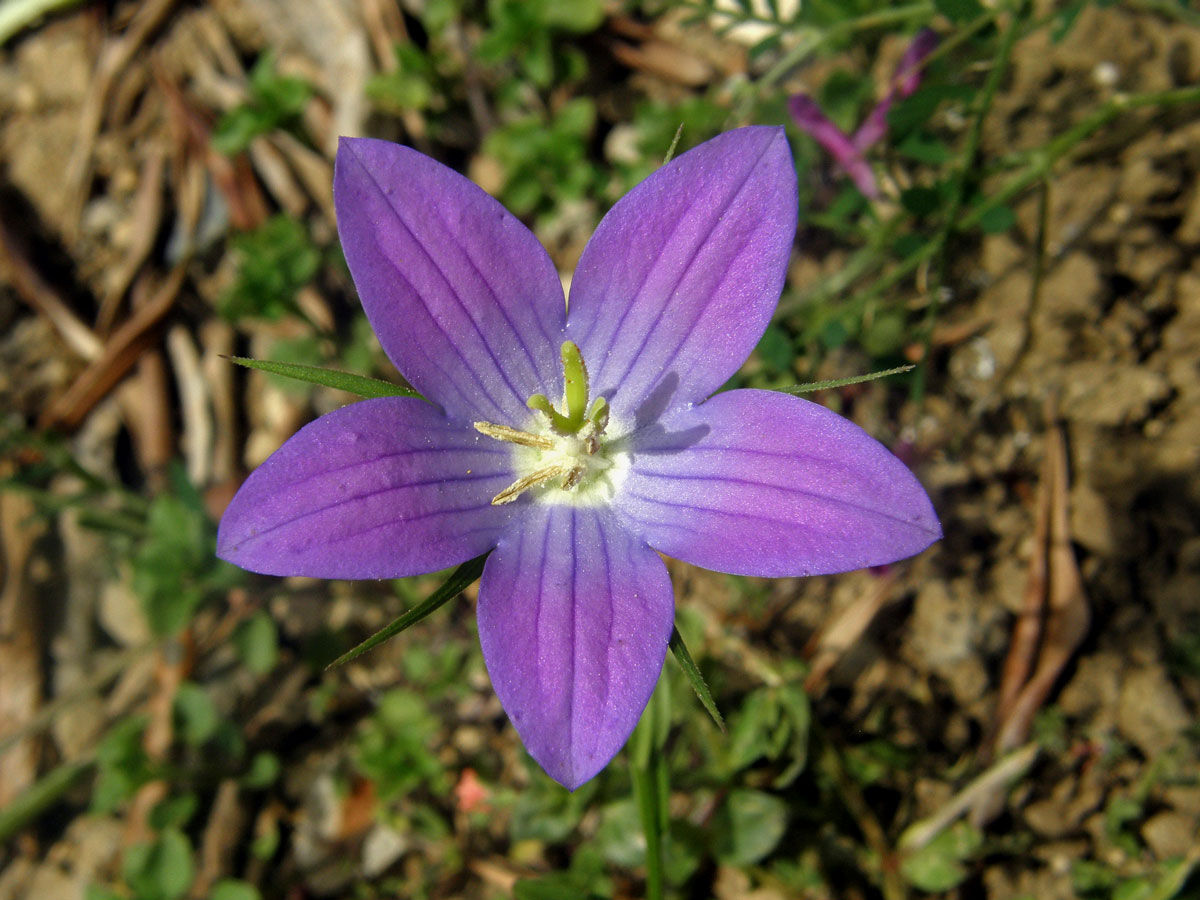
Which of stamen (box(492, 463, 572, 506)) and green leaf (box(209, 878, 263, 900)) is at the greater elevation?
stamen (box(492, 463, 572, 506))

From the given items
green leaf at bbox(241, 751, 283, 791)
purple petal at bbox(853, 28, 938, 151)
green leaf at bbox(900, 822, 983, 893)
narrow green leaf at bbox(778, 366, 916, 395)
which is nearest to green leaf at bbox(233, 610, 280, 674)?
green leaf at bbox(241, 751, 283, 791)

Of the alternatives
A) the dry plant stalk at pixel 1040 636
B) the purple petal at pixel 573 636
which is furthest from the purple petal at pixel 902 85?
the purple petal at pixel 573 636

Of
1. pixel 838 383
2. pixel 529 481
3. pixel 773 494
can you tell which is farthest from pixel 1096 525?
pixel 529 481

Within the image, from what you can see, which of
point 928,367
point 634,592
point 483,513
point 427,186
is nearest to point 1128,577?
point 928,367

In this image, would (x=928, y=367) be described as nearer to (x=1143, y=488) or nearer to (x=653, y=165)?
(x=1143, y=488)

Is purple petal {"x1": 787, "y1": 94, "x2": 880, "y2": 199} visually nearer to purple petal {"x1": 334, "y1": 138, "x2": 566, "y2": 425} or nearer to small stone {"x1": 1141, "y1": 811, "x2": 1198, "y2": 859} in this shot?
purple petal {"x1": 334, "y1": 138, "x2": 566, "y2": 425}
